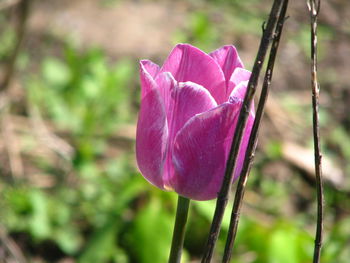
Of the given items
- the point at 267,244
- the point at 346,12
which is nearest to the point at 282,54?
the point at 346,12

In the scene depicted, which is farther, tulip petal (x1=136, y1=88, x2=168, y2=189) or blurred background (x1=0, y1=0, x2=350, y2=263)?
blurred background (x1=0, y1=0, x2=350, y2=263)

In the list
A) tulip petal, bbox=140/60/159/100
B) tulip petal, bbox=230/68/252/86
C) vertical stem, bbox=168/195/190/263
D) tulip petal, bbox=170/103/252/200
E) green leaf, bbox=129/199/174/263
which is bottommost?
green leaf, bbox=129/199/174/263

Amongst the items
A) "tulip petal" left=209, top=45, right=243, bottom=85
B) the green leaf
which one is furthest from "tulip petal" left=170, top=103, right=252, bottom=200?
the green leaf

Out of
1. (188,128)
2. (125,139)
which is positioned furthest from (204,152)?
(125,139)

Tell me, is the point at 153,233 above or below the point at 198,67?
below

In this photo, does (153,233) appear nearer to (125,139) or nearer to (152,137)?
(125,139)

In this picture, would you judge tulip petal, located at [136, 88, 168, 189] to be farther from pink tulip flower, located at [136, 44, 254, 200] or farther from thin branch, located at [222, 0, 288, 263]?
thin branch, located at [222, 0, 288, 263]
